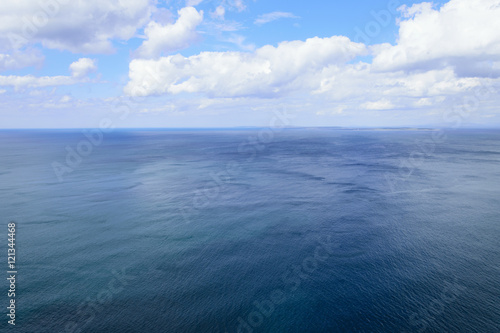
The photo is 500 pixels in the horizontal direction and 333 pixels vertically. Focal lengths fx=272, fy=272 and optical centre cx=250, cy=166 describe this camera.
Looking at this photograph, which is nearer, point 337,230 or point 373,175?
point 337,230

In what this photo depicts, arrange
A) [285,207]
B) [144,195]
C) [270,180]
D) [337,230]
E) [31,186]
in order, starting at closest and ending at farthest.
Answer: [337,230] → [285,207] → [144,195] → [31,186] → [270,180]

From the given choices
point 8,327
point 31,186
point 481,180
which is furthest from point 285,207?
point 31,186

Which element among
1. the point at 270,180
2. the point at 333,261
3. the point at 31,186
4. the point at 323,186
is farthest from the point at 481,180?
the point at 31,186

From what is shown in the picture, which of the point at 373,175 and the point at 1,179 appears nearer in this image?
the point at 1,179

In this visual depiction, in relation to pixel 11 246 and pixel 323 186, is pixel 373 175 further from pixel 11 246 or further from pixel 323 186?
pixel 11 246

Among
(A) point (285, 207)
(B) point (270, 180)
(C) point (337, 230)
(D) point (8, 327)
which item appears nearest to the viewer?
(D) point (8, 327)

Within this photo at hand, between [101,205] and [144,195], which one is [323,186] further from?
[101,205]
